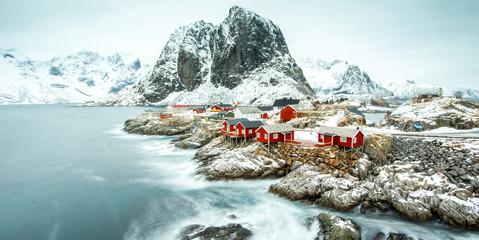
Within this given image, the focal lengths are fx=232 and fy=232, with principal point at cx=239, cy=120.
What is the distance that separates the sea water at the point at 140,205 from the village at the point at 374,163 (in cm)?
167

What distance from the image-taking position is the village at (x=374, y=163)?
76.9ft

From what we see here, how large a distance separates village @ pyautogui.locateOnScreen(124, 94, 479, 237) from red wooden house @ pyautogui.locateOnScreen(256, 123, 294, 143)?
0.56ft

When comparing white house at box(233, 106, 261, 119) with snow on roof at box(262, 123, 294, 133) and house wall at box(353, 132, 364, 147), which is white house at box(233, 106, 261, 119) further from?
house wall at box(353, 132, 364, 147)

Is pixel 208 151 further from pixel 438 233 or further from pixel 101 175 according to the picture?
pixel 438 233

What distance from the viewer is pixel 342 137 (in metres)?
34.7

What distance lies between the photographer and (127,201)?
1134 inches

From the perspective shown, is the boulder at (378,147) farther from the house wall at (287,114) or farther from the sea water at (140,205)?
the house wall at (287,114)

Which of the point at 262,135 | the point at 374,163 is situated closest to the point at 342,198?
the point at 374,163

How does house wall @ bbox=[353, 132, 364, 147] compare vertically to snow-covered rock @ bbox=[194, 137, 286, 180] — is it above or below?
above

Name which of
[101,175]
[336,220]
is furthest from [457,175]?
[101,175]

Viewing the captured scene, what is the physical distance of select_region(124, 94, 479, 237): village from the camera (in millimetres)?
23438

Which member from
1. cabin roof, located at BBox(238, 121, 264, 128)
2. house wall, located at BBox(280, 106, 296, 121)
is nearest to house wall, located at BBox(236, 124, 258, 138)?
cabin roof, located at BBox(238, 121, 264, 128)

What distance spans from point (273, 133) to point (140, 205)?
21543 millimetres

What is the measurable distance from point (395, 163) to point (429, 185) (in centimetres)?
614
